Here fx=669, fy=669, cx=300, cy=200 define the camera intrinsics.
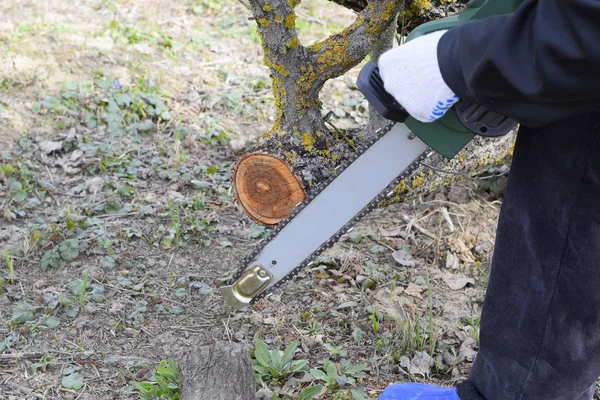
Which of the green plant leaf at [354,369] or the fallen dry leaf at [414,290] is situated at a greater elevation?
the green plant leaf at [354,369]

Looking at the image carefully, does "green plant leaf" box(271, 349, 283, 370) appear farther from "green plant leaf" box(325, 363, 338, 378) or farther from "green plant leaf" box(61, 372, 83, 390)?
"green plant leaf" box(61, 372, 83, 390)

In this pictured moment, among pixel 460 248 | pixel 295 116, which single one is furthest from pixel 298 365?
pixel 460 248

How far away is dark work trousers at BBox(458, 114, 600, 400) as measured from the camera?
1.57 meters

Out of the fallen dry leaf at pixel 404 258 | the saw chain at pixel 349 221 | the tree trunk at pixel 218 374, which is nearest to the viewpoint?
the saw chain at pixel 349 221

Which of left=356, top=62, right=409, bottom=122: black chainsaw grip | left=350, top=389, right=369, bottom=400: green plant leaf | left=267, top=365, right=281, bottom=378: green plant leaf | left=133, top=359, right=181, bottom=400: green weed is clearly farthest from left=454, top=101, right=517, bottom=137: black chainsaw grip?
left=133, top=359, right=181, bottom=400: green weed

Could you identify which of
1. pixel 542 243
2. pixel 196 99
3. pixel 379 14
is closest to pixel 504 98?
pixel 542 243

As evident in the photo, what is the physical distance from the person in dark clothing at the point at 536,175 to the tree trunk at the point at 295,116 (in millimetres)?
607

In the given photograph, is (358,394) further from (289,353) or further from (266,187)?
(266,187)

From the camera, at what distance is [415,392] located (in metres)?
2.05

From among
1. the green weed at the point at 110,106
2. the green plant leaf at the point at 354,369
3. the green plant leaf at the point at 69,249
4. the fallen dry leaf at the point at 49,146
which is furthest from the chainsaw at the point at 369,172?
the green weed at the point at 110,106

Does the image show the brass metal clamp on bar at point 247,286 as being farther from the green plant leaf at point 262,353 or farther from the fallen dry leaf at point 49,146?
the fallen dry leaf at point 49,146

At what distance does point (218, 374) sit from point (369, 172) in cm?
77

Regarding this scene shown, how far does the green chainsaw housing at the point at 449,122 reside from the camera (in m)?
1.64

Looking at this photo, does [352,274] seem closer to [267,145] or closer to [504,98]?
[267,145]
